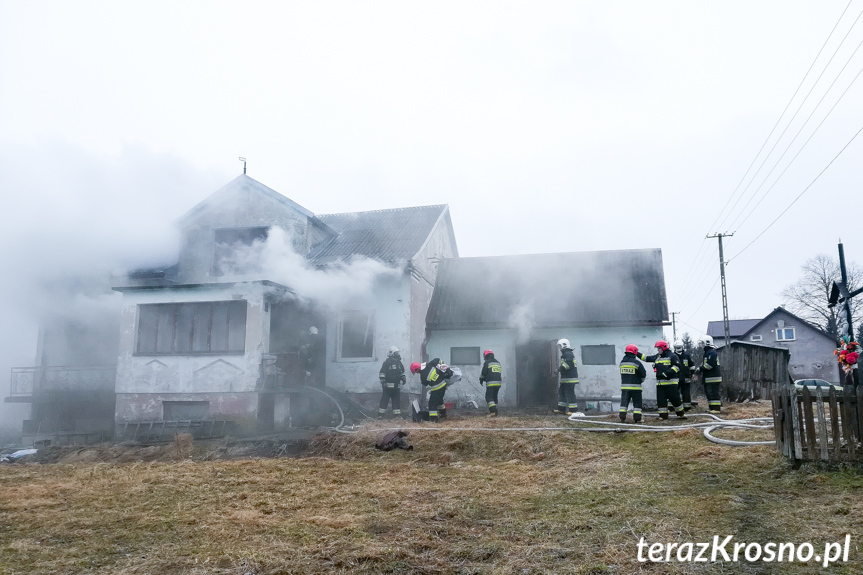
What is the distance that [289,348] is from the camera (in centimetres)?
1673

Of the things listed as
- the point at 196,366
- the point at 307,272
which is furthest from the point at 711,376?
the point at 196,366

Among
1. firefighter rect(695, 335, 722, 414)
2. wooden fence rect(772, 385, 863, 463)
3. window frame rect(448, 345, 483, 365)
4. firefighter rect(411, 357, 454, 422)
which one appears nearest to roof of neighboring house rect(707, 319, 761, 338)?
window frame rect(448, 345, 483, 365)

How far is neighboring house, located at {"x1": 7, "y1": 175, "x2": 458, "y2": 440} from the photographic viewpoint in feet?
49.1

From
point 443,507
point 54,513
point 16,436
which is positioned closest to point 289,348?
point 16,436

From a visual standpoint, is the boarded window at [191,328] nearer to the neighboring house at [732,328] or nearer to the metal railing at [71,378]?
the metal railing at [71,378]

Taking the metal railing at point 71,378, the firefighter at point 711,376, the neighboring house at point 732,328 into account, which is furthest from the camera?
the neighboring house at point 732,328

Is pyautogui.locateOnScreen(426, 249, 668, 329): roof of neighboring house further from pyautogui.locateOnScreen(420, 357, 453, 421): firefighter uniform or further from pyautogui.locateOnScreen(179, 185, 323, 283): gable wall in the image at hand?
pyautogui.locateOnScreen(179, 185, 323, 283): gable wall

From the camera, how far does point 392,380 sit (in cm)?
1530

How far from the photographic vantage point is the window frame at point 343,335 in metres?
17.3

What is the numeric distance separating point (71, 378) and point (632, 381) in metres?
14.6

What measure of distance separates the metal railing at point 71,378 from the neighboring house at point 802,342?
41997mm

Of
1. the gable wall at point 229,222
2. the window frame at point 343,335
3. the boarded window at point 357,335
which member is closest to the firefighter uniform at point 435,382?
the window frame at point 343,335

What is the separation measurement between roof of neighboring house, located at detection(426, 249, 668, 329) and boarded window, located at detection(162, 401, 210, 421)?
702cm

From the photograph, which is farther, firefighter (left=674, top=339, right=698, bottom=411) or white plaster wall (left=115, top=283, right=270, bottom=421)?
white plaster wall (left=115, top=283, right=270, bottom=421)
